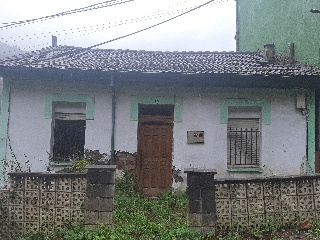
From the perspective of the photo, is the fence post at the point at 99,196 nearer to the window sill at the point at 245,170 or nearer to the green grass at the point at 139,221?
the green grass at the point at 139,221

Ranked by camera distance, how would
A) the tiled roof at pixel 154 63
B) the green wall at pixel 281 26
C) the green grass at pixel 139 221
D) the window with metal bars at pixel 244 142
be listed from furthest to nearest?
the green wall at pixel 281 26 → the window with metal bars at pixel 244 142 → the tiled roof at pixel 154 63 → the green grass at pixel 139 221

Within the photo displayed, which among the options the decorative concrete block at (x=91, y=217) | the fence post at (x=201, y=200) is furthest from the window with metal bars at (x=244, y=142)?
the decorative concrete block at (x=91, y=217)

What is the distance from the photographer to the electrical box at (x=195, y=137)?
984 cm

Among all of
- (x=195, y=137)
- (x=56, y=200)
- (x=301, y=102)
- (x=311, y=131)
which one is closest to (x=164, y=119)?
(x=195, y=137)

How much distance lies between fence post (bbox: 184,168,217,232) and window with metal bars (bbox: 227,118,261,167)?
406 centimetres

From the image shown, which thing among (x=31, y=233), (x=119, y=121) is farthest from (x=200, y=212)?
(x=119, y=121)

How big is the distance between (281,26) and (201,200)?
9.88 metres

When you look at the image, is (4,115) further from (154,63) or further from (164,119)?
(154,63)

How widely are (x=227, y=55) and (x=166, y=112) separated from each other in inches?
186

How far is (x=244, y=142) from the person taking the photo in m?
10.2

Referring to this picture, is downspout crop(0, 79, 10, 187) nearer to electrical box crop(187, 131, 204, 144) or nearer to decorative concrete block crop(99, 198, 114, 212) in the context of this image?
decorative concrete block crop(99, 198, 114, 212)

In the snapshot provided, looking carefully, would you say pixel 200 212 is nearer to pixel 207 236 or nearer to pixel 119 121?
pixel 207 236

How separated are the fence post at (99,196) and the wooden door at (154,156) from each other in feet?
12.3

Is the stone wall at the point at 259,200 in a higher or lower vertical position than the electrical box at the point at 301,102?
lower
